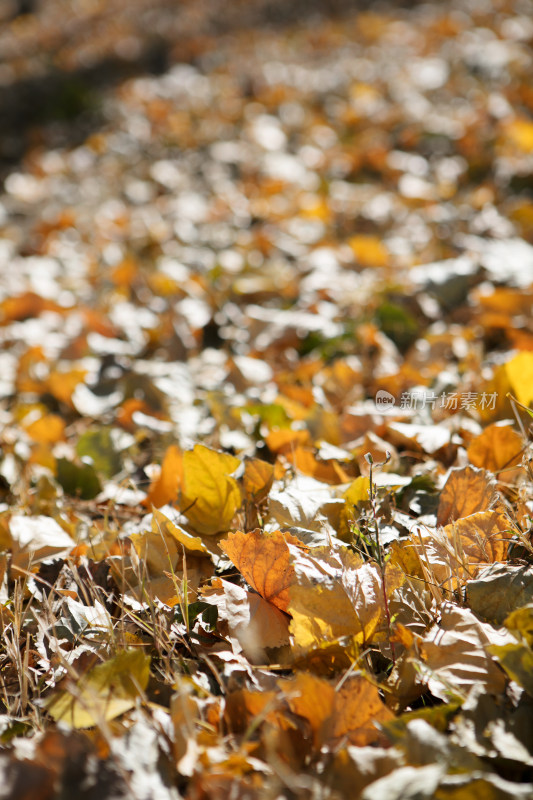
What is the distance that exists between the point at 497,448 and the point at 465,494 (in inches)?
6.2

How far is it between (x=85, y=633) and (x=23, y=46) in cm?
586

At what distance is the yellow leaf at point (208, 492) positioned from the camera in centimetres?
113

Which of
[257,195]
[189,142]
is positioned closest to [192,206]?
[257,195]

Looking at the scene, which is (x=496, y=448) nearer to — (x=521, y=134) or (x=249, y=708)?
(x=249, y=708)

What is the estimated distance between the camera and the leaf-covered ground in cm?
75

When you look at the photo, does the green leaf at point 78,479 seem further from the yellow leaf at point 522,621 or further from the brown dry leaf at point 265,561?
the yellow leaf at point 522,621

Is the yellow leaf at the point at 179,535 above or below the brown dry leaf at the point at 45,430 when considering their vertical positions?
above

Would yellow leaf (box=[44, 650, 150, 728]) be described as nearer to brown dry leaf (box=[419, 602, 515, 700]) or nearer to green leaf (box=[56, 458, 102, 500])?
brown dry leaf (box=[419, 602, 515, 700])

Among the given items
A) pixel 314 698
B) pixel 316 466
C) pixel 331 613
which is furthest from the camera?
pixel 316 466

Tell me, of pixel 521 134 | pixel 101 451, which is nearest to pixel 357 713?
pixel 101 451

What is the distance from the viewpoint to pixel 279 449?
133 cm

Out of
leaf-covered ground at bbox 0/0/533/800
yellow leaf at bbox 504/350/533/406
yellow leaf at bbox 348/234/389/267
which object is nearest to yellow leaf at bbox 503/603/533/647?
leaf-covered ground at bbox 0/0/533/800

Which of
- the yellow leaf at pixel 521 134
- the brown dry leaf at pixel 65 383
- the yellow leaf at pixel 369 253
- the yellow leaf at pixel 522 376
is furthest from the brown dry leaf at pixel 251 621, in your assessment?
the yellow leaf at pixel 521 134

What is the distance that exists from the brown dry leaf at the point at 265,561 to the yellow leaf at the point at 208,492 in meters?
0.18
